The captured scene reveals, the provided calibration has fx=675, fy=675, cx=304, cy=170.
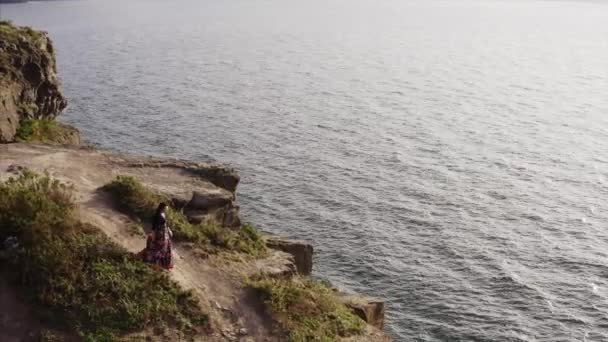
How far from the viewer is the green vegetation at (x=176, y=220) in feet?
99.2

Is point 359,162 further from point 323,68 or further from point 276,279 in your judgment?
point 323,68

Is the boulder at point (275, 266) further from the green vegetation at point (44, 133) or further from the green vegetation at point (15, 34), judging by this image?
the green vegetation at point (15, 34)

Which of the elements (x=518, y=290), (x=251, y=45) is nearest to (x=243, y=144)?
(x=518, y=290)

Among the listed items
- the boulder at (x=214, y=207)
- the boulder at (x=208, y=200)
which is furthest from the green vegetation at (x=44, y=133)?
the boulder at (x=214, y=207)

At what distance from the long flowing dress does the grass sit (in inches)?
18.4

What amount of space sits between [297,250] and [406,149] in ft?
118

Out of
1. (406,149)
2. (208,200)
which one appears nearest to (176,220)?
(208,200)

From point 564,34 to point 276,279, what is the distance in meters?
164

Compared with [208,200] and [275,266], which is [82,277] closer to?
[275,266]

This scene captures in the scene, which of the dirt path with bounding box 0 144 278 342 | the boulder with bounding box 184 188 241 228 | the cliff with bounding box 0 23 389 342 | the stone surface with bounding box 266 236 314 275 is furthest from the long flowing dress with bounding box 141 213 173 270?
the stone surface with bounding box 266 236 314 275

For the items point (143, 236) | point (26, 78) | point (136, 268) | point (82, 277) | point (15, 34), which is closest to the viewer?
point (82, 277)

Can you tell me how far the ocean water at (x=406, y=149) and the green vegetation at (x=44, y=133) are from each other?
14.8 metres

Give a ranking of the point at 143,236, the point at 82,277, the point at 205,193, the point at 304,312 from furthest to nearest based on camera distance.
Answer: the point at 205,193 → the point at 143,236 → the point at 304,312 → the point at 82,277

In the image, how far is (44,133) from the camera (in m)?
46.1
